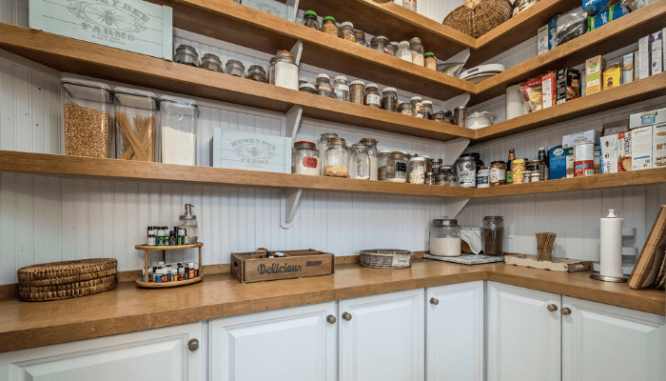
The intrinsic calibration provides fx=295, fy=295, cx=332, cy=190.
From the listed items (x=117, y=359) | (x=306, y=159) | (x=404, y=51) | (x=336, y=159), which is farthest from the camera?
(x=404, y=51)

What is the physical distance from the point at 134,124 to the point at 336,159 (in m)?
0.95

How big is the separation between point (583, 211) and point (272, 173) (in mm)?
1752

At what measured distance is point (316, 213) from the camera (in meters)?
1.82

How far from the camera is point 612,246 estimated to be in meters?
1.33

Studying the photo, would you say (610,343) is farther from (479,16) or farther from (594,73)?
(479,16)

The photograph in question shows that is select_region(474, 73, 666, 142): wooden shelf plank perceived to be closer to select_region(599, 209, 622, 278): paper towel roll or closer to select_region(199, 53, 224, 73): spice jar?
select_region(599, 209, 622, 278): paper towel roll

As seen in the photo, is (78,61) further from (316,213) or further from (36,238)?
(316,213)

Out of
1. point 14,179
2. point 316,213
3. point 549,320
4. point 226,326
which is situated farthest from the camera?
point 316,213

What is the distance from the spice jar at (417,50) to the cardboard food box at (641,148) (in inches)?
45.6

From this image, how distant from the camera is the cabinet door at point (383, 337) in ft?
4.04

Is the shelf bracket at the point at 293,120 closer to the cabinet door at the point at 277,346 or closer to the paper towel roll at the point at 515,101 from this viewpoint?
the cabinet door at the point at 277,346

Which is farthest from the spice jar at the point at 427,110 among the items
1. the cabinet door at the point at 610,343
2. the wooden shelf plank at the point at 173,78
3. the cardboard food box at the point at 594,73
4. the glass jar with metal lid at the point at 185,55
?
the glass jar with metal lid at the point at 185,55

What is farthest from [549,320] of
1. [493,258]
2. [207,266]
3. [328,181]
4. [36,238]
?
[36,238]

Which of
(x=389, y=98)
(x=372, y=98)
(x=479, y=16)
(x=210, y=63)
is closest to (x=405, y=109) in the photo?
(x=389, y=98)
